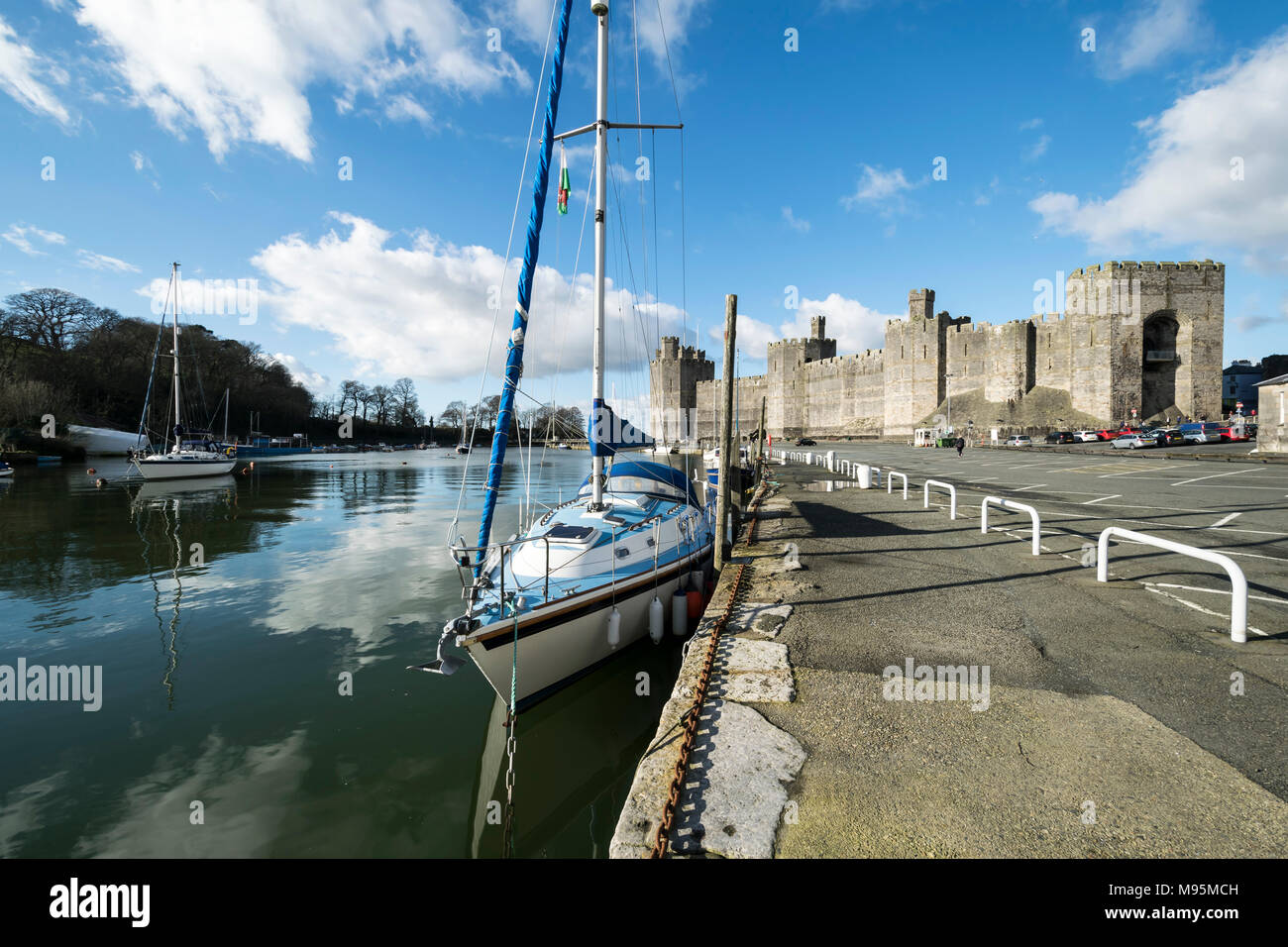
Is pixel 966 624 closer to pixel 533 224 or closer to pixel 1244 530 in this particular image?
pixel 533 224

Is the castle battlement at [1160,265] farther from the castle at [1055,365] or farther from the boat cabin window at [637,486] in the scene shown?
the boat cabin window at [637,486]

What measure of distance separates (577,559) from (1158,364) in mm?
61904

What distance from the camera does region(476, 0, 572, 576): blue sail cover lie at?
6.31 metres

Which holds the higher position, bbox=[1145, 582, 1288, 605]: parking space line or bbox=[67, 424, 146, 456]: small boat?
bbox=[67, 424, 146, 456]: small boat

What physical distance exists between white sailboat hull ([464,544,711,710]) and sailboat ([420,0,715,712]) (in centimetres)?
1

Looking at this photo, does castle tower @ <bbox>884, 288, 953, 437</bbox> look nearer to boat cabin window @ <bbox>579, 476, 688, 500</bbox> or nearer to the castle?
the castle

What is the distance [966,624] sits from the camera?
219 inches

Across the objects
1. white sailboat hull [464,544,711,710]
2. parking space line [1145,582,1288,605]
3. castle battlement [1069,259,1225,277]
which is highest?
castle battlement [1069,259,1225,277]

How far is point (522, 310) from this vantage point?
22.0 feet

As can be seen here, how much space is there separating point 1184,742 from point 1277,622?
3346 mm

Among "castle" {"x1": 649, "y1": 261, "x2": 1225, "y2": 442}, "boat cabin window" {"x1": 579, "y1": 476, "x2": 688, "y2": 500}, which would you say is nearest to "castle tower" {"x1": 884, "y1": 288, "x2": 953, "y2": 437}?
"castle" {"x1": 649, "y1": 261, "x2": 1225, "y2": 442}

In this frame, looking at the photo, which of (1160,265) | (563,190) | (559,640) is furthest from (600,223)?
(1160,265)

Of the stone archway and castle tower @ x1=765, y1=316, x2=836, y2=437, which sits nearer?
the stone archway
